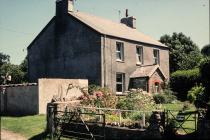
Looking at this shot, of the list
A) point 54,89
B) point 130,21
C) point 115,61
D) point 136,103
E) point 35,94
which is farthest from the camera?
point 130,21

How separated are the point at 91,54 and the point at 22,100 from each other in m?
8.34

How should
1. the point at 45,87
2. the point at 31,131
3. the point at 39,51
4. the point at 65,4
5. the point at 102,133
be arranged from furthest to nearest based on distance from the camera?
the point at 39,51, the point at 65,4, the point at 45,87, the point at 31,131, the point at 102,133

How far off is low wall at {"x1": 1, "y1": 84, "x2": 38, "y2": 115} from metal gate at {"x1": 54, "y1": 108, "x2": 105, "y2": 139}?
6.74 metres

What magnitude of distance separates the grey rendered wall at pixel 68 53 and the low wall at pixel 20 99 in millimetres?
7319

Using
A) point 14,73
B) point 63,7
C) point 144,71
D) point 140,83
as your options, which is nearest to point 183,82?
point 144,71

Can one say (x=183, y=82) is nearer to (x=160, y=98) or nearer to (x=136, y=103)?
(x=160, y=98)

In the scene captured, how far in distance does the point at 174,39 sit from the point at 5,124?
4019 cm

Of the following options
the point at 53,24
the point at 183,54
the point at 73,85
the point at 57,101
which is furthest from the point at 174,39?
the point at 57,101

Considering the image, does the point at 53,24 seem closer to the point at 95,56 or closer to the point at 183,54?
the point at 95,56

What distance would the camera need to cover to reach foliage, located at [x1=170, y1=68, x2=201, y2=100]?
34.9m

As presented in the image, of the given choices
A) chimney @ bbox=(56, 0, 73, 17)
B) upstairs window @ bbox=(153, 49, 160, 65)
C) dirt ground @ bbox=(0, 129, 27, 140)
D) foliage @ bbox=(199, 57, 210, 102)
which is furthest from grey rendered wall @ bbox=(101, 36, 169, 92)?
foliage @ bbox=(199, 57, 210, 102)

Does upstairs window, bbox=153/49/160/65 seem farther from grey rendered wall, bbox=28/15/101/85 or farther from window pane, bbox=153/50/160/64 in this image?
grey rendered wall, bbox=28/15/101/85

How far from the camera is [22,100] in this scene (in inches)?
918

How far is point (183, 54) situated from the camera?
167 feet
